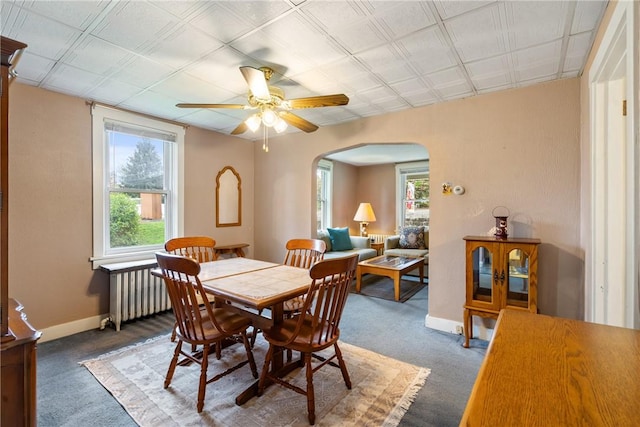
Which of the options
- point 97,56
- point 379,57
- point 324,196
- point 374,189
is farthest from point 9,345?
point 374,189

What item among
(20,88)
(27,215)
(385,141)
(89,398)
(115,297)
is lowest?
(89,398)

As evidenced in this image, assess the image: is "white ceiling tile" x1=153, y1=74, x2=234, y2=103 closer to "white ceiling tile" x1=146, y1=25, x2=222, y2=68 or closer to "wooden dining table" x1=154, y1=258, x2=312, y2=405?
"white ceiling tile" x1=146, y1=25, x2=222, y2=68

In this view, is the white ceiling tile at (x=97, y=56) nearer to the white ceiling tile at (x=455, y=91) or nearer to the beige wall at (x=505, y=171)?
the beige wall at (x=505, y=171)

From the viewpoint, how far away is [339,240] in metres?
5.67

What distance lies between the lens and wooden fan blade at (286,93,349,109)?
6.74 ft

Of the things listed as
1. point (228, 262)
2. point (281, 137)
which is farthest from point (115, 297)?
point (281, 137)

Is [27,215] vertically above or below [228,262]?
above

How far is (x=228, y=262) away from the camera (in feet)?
9.45

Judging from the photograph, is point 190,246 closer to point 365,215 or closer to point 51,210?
point 51,210

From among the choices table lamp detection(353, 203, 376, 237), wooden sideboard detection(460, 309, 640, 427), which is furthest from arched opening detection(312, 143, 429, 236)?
wooden sideboard detection(460, 309, 640, 427)

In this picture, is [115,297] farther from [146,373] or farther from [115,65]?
[115,65]

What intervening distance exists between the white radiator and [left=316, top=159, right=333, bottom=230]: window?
3.62 meters

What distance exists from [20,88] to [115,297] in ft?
6.92

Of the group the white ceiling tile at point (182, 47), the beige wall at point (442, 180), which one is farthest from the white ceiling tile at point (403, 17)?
the beige wall at point (442, 180)
